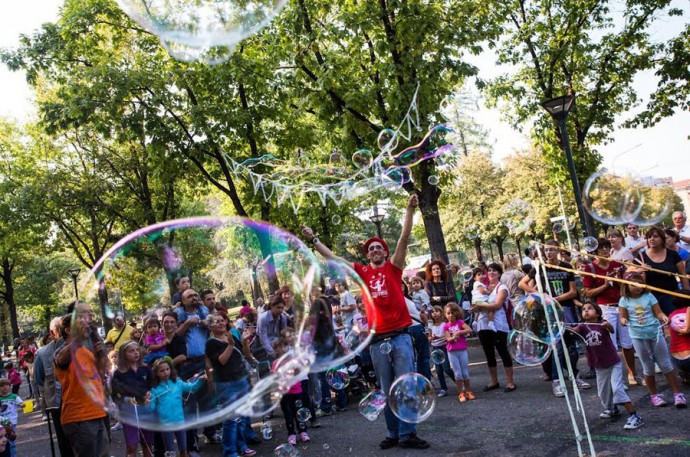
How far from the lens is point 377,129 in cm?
1435

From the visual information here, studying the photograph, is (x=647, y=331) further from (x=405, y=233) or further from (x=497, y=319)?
(x=405, y=233)

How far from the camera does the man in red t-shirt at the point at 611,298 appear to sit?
7676mm

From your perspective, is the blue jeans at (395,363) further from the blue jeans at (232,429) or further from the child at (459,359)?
the child at (459,359)

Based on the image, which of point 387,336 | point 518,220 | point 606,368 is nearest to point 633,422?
point 606,368

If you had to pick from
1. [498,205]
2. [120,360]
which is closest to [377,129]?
[120,360]

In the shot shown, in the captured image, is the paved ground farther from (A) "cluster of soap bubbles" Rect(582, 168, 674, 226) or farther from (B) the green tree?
(B) the green tree

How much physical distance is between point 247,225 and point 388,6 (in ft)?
32.1

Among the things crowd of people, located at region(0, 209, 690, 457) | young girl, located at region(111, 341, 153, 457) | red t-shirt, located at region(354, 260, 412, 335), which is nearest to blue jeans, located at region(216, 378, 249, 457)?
crowd of people, located at region(0, 209, 690, 457)

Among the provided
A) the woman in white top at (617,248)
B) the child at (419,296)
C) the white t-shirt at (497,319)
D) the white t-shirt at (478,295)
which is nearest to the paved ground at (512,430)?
the white t-shirt at (497,319)

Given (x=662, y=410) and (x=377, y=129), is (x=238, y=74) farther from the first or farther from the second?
(x=662, y=410)

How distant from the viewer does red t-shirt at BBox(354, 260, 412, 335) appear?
242 inches

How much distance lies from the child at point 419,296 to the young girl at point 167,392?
458 centimetres

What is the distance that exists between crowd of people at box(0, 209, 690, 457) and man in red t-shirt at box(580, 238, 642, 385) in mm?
19

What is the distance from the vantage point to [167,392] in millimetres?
5176
